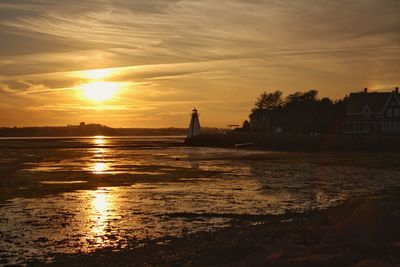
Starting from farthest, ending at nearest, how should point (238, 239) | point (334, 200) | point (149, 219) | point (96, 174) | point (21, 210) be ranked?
point (96, 174) < point (334, 200) < point (21, 210) < point (149, 219) < point (238, 239)

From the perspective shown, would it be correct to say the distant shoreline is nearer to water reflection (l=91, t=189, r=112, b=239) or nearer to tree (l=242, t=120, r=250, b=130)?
tree (l=242, t=120, r=250, b=130)

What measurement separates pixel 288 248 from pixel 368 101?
91646 mm

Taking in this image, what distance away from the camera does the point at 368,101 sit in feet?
319

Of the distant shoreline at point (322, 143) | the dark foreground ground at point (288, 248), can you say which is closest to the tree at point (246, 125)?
the distant shoreline at point (322, 143)

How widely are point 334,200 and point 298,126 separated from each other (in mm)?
89833

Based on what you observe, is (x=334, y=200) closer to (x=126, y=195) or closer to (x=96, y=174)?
(x=126, y=195)

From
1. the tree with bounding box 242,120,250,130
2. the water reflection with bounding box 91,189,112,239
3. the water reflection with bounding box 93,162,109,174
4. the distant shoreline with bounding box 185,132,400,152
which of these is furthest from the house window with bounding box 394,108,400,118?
the water reflection with bounding box 91,189,112,239

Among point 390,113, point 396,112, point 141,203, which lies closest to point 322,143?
point 390,113

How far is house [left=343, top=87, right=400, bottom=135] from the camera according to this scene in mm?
93750

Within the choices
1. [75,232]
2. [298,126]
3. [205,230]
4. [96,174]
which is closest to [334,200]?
[205,230]

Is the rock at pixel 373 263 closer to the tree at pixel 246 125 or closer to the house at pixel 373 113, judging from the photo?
the house at pixel 373 113

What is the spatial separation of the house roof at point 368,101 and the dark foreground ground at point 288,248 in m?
86.6

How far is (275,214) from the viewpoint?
1791cm

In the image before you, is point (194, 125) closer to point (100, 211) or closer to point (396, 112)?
point (396, 112)
